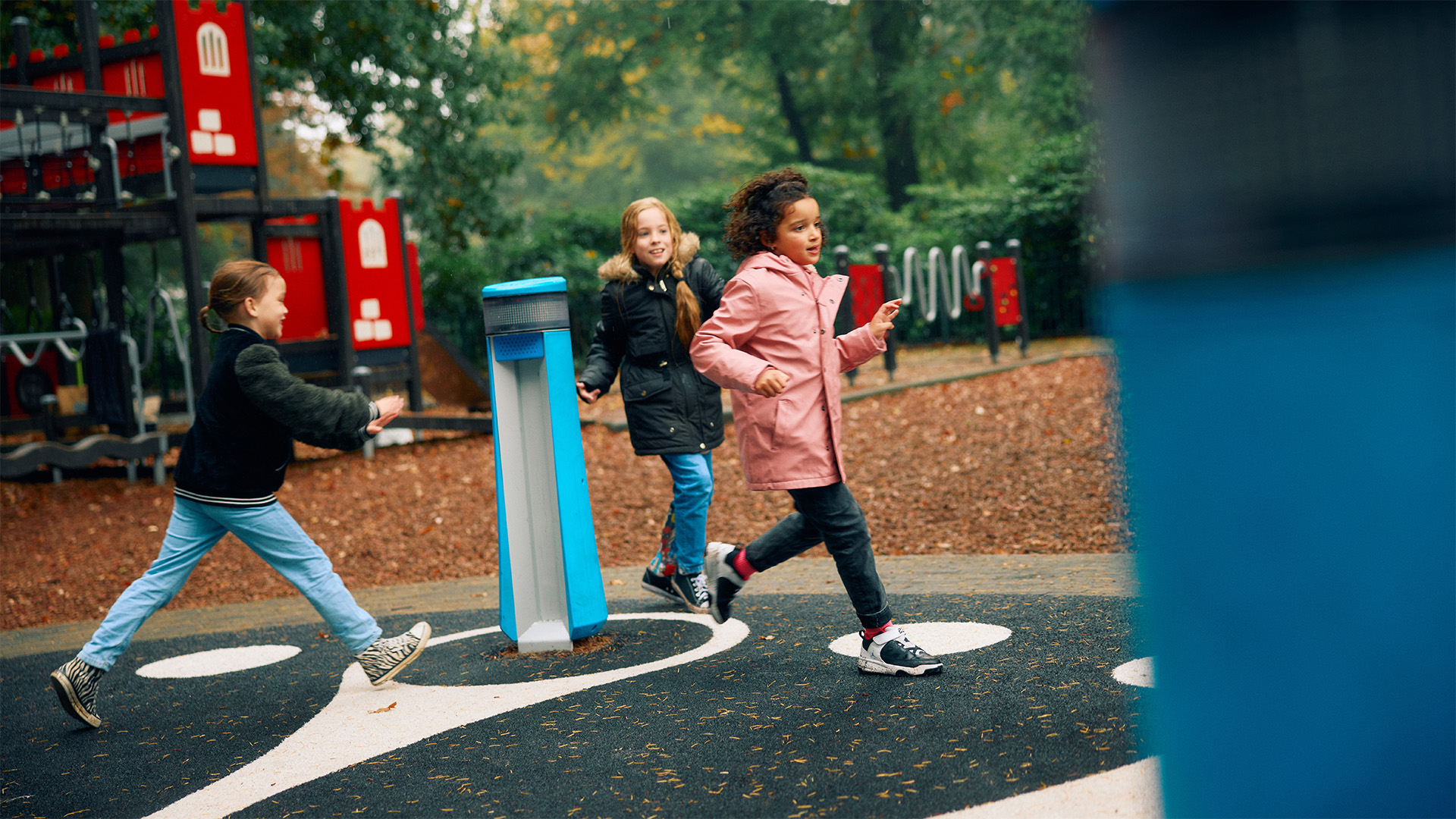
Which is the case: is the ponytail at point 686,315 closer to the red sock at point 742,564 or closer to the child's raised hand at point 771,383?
the red sock at point 742,564

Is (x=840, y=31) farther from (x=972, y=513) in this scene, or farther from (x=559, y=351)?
(x=559, y=351)

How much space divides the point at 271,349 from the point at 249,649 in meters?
1.80

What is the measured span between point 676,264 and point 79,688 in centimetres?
274

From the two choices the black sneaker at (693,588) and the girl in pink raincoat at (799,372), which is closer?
the girl in pink raincoat at (799,372)

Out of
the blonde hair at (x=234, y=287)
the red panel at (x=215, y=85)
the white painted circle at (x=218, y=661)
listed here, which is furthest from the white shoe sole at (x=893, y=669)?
the red panel at (x=215, y=85)

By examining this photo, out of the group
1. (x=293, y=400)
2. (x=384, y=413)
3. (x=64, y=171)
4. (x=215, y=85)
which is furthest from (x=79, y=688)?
(x=64, y=171)

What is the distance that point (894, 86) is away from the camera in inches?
1077

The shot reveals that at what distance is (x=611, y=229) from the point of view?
20.6 m

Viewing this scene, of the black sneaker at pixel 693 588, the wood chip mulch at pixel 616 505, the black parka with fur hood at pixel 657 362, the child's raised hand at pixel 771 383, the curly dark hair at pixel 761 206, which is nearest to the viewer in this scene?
the child's raised hand at pixel 771 383

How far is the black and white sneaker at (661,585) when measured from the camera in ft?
17.7

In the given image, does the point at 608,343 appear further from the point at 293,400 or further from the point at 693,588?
the point at 293,400

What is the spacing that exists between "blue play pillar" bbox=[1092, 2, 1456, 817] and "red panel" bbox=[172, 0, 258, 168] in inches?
421

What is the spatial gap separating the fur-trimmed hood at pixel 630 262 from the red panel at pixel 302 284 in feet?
21.9

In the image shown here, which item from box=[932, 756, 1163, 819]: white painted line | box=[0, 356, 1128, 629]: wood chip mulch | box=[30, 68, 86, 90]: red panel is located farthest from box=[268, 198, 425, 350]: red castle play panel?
box=[932, 756, 1163, 819]: white painted line
